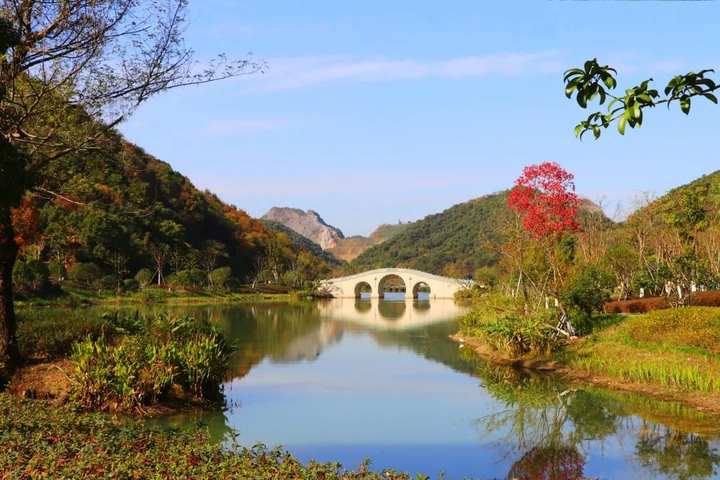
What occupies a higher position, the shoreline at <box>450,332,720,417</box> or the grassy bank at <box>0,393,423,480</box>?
the grassy bank at <box>0,393,423,480</box>

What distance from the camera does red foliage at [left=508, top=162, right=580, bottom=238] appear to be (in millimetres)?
18906

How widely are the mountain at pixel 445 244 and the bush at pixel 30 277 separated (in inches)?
2082

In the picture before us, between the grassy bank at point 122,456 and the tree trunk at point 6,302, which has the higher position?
the tree trunk at point 6,302

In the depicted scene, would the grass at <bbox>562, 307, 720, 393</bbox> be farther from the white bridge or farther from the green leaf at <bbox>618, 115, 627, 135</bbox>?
the white bridge

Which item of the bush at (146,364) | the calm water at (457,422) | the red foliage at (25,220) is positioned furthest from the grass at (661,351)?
→ the red foliage at (25,220)

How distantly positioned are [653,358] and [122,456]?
11.4 metres

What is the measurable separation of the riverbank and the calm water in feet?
1.86

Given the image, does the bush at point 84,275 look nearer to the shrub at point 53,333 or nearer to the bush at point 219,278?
the bush at point 219,278

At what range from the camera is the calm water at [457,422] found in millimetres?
8711

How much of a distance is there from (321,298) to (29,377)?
55.7 m

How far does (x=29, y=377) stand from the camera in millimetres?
10758

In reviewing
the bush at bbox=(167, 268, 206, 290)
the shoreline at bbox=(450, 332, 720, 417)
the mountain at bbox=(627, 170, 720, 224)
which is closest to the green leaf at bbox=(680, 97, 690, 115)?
the shoreline at bbox=(450, 332, 720, 417)

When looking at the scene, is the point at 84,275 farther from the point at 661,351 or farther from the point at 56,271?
the point at 661,351

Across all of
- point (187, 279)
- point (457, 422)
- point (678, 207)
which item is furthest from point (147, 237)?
point (457, 422)
